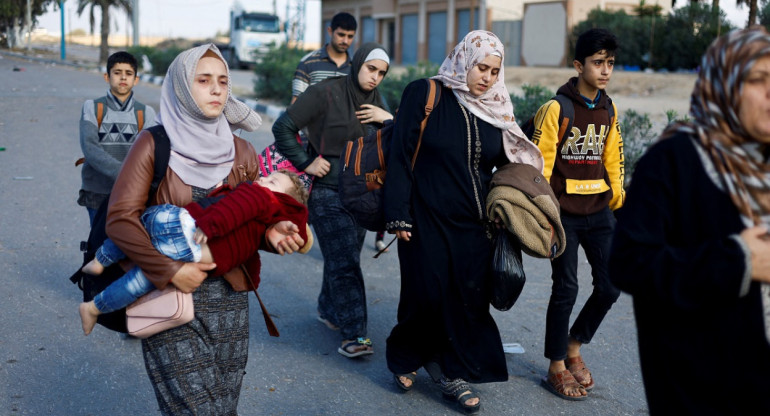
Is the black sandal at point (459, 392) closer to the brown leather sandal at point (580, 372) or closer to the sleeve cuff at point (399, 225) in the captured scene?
the brown leather sandal at point (580, 372)

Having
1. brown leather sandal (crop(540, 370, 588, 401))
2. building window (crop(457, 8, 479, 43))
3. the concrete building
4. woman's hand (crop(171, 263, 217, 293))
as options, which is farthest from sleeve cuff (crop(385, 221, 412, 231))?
building window (crop(457, 8, 479, 43))

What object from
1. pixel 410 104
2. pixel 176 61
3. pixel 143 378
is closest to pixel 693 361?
pixel 176 61

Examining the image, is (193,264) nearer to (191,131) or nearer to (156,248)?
(156,248)

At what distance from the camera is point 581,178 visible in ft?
14.2

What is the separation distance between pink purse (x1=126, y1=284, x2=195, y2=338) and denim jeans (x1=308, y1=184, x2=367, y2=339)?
2.18 m

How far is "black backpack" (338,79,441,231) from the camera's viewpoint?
4113 mm

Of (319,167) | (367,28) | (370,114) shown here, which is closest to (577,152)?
(370,114)

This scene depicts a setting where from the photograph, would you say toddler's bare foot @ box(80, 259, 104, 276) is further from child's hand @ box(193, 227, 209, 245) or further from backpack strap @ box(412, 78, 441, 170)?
backpack strap @ box(412, 78, 441, 170)

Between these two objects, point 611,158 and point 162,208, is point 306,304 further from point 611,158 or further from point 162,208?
point 162,208

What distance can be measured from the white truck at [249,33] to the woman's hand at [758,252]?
36.3 meters

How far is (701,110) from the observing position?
6.41ft

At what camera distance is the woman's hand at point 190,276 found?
8.87ft

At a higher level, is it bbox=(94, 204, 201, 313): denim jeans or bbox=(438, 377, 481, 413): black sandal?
bbox=(94, 204, 201, 313): denim jeans

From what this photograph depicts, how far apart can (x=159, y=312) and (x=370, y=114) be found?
8.22ft
